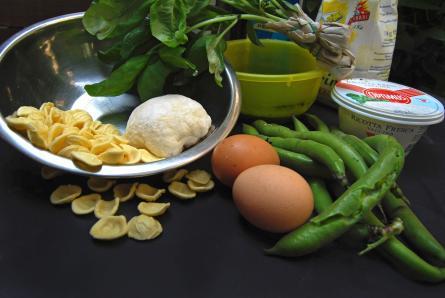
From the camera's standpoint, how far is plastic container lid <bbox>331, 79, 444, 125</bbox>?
693 mm

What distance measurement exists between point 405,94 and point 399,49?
49 cm

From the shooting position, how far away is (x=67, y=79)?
83cm

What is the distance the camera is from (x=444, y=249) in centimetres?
53

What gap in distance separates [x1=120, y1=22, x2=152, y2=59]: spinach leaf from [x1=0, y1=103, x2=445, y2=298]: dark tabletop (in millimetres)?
310

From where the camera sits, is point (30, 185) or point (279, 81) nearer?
point (30, 185)

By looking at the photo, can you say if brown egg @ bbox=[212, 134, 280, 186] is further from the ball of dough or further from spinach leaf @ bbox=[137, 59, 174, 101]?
spinach leaf @ bbox=[137, 59, 174, 101]

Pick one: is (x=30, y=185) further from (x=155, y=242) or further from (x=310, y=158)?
(x=310, y=158)

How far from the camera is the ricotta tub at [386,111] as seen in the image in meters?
0.70

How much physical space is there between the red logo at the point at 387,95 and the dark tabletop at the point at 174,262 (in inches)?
9.7

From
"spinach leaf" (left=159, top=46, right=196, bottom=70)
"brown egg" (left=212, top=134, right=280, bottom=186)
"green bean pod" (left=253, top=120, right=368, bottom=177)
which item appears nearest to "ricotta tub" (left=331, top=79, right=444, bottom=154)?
Answer: "green bean pod" (left=253, top=120, right=368, bottom=177)

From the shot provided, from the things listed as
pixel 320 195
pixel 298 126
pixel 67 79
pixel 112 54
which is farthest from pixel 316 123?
pixel 67 79

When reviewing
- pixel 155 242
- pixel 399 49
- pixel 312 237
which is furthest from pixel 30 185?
pixel 399 49

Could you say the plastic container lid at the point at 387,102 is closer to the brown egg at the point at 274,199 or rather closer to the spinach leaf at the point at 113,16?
the brown egg at the point at 274,199

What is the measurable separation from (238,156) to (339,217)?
0.64 feet
